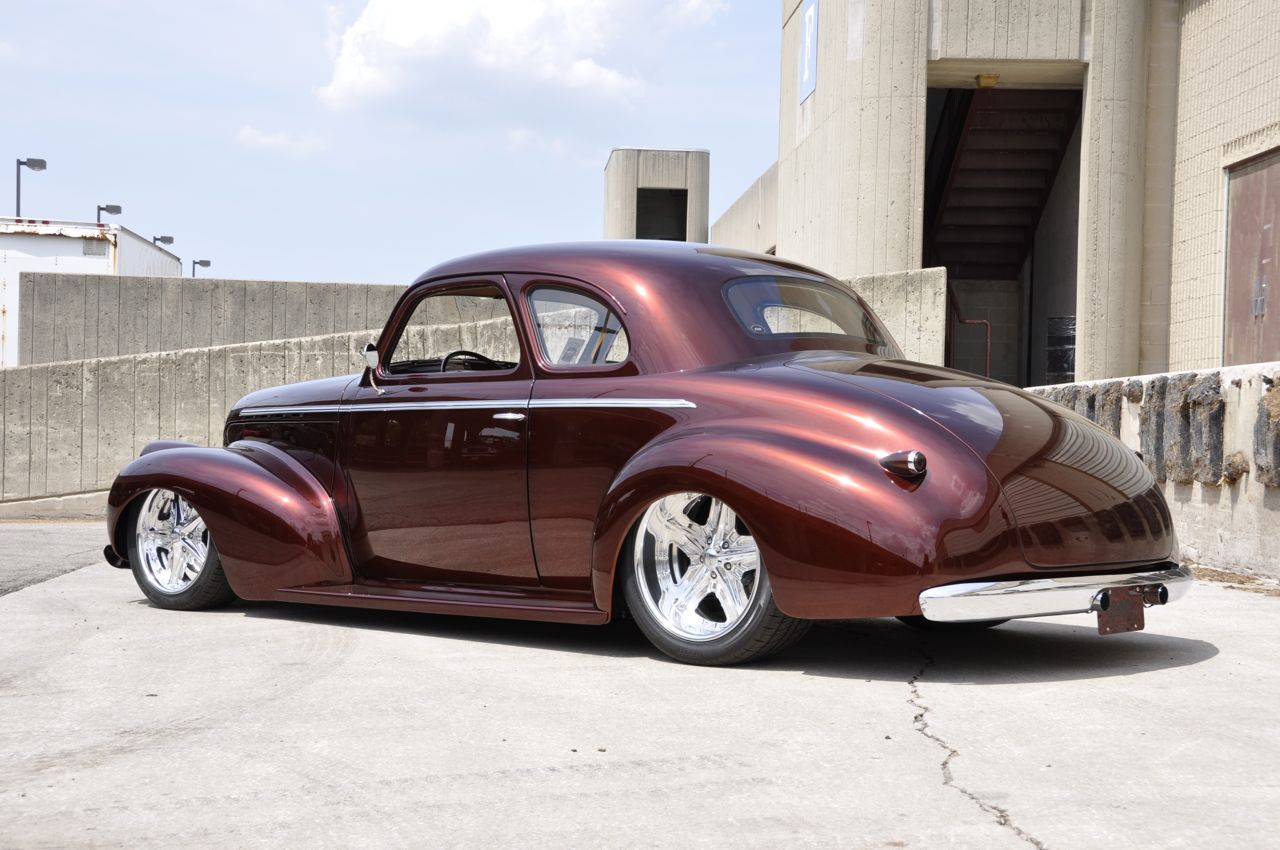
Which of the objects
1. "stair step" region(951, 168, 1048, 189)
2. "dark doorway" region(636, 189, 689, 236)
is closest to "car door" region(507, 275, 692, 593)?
"stair step" region(951, 168, 1048, 189)

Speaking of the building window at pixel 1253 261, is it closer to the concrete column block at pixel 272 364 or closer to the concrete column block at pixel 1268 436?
the concrete column block at pixel 1268 436

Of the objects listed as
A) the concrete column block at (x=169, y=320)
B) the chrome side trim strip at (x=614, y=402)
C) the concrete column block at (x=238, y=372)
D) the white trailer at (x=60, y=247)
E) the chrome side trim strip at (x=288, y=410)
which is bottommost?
the chrome side trim strip at (x=288, y=410)

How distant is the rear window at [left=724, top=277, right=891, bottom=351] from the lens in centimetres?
519

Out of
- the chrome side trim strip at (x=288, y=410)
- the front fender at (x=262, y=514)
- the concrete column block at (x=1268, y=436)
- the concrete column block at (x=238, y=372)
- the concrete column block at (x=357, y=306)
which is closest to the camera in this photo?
the front fender at (x=262, y=514)

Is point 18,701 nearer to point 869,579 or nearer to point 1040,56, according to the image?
point 869,579

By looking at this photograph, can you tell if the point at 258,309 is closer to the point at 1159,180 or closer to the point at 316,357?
the point at 316,357

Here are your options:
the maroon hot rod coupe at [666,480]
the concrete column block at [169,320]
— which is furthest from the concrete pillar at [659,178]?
the maroon hot rod coupe at [666,480]

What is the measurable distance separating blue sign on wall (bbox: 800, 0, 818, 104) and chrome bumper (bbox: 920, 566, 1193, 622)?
681 inches

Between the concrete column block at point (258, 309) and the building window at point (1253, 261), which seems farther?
the concrete column block at point (258, 309)

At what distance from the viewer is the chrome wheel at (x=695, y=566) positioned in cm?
460

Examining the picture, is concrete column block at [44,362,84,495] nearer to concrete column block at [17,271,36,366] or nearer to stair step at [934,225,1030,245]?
concrete column block at [17,271,36,366]

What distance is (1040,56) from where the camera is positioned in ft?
59.4

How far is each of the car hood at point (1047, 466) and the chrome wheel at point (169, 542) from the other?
307cm

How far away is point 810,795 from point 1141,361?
53.3 feet
